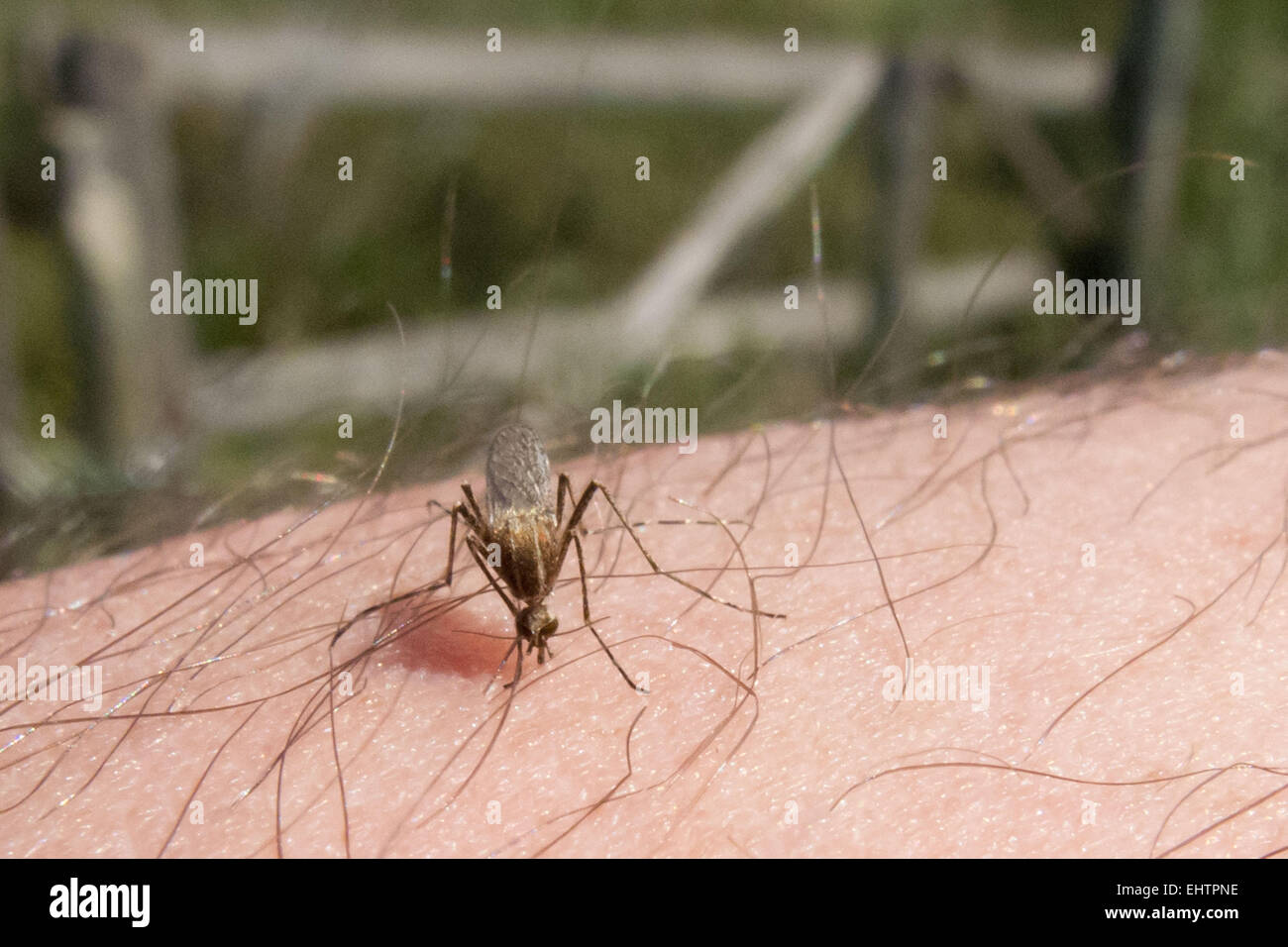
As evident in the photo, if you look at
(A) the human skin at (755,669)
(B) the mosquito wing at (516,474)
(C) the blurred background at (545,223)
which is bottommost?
(A) the human skin at (755,669)

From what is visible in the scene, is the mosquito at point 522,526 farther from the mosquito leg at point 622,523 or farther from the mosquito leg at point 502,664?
the mosquito leg at point 502,664

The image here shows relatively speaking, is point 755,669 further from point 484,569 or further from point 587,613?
point 484,569

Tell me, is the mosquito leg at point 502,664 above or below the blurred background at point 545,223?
below

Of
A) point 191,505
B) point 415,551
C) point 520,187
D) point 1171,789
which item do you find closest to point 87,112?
point 191,505

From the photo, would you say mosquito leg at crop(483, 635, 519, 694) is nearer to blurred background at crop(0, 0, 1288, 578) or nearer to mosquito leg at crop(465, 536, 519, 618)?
mosquito leg at crop(465, 536, 519, 618)

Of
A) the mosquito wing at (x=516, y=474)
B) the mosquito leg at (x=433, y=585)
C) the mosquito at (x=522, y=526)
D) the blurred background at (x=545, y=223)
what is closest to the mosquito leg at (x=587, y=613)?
the mosquito at (x=522, y=526)
